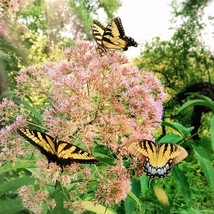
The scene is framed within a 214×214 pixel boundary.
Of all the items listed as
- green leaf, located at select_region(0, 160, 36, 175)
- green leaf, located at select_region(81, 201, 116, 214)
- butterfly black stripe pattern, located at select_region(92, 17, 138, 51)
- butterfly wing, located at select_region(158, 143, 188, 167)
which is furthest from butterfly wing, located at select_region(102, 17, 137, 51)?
green leaf, located at select_region(81, 201, 116, 214)

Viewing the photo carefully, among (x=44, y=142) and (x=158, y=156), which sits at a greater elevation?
(x=158, y=156)

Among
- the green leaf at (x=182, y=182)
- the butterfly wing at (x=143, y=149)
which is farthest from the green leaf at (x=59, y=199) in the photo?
the green leaf at (x=182, y=182)

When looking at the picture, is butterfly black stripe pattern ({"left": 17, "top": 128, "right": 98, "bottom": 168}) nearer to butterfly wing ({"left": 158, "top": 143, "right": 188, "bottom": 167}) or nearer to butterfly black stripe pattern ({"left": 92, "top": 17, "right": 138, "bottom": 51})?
butterfly wing ({"left": 158, "top": 143, "right": 188, "bottom": 167})

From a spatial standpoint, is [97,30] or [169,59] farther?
[169,59]

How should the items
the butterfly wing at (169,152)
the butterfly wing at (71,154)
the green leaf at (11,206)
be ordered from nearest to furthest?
the butterfly wing at (71,154) → the green leaf at (11,206) → the butterfly wing at (169,152)

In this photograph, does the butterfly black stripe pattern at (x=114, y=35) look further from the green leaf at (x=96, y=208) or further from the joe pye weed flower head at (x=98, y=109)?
the green leaf at (x=96, y=208)

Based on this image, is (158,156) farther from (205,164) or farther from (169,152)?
(205,164)

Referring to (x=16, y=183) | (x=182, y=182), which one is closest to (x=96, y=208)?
(x=16, y=183)
